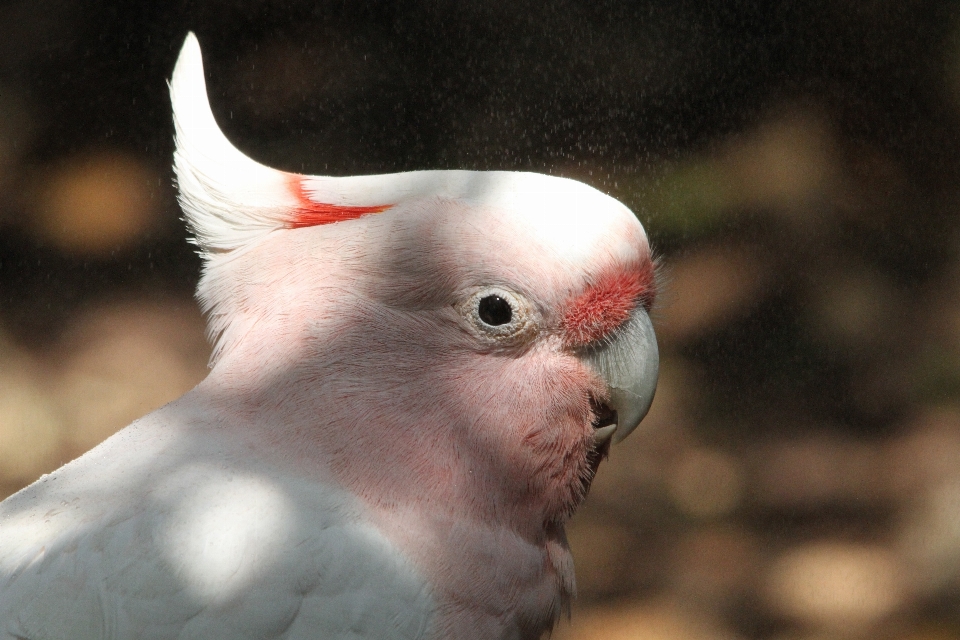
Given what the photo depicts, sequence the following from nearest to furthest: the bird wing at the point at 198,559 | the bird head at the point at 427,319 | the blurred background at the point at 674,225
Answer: the bird wing at the point at 198,559, the bird head at the point at 427,319, the blurred background at the point at 674,225

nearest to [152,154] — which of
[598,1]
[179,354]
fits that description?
[179,354]

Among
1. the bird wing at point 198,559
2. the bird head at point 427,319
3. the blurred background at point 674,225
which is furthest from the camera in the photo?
the blurred background at point 674,225

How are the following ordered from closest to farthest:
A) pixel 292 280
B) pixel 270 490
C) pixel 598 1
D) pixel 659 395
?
1. pixel 270 490
2. pixel 292 280
3. pixel 598 1
4. pixel 659 395

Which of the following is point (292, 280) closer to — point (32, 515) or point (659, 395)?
point (32, 515)

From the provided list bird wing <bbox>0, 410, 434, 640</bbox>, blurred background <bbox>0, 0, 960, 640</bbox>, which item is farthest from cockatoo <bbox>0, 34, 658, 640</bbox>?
blurred background <bbox>0, 0, 960, 640</bbox>

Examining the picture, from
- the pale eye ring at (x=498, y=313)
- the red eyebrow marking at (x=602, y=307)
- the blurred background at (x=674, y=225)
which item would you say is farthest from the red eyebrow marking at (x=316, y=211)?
Result: the blurred background at (x=674, y=225)

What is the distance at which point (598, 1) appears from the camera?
270 cm

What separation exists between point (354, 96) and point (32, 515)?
173 cm

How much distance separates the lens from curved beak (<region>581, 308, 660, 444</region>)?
1471 millimetres

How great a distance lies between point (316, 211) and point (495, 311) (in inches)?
13.6

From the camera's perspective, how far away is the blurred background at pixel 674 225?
2680 millimetres

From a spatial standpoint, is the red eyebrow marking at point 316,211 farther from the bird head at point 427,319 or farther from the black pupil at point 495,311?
the black pupil at point 495,311

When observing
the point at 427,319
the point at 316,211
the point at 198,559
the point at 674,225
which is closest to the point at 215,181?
the point at 316,211

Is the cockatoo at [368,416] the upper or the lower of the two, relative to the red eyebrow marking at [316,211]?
lower
